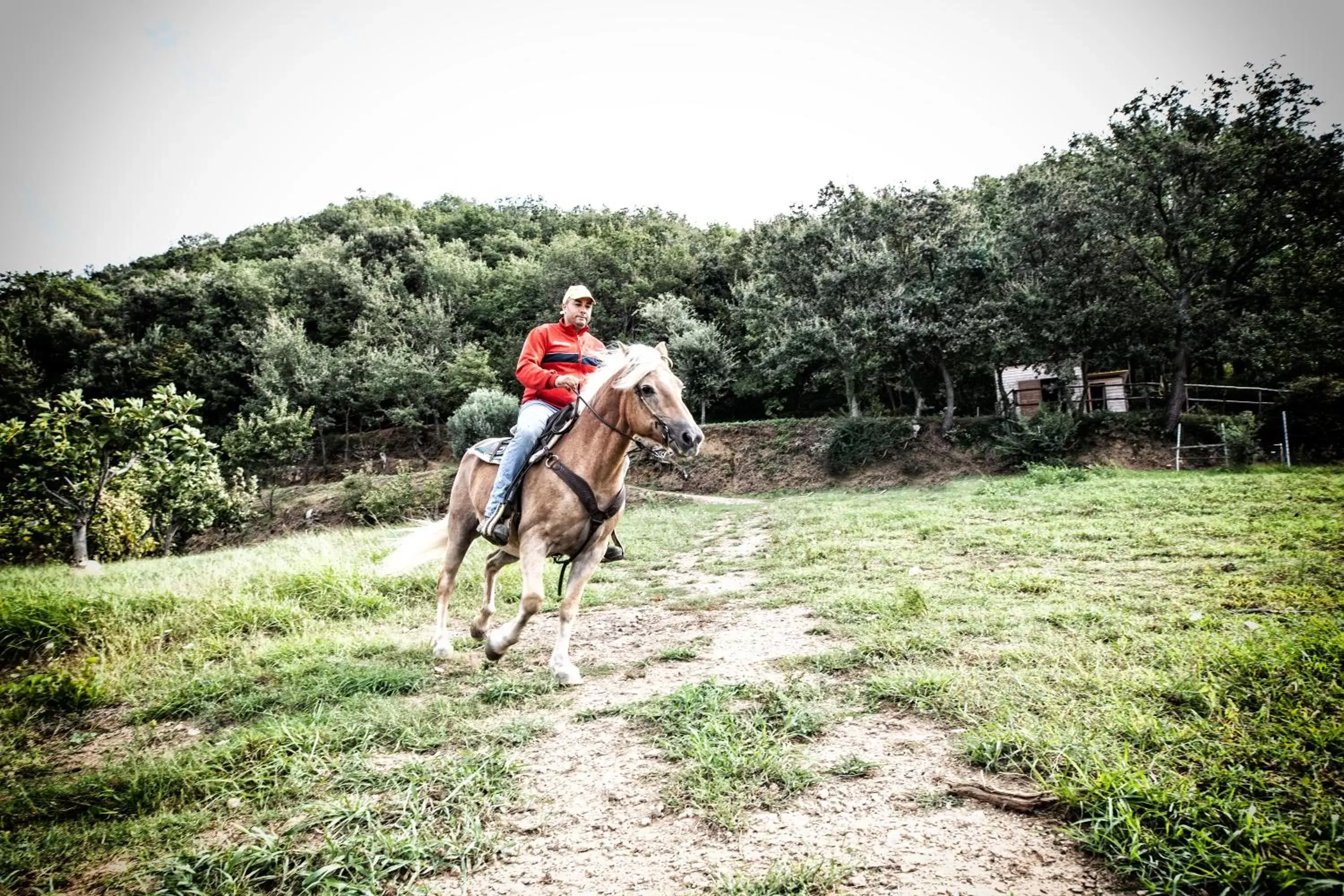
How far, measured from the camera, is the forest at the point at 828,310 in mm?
21172

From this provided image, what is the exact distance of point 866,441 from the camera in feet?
87.4

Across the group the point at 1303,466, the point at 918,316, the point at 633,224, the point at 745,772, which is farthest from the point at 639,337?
the point at 745,772

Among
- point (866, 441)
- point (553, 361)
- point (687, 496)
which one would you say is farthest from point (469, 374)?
A: point (553, 361)

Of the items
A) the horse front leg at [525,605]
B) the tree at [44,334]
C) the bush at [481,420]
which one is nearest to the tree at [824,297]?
the bush at [481,420]

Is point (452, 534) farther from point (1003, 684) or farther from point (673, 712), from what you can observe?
point (1003, 684)

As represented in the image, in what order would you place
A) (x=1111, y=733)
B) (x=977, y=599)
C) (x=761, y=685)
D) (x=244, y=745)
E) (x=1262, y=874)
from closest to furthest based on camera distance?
(x=1262, y=874)
(x=1111, y=733)
(x=244, y=745)
(x=761, y=685)
(x=977, y=599)

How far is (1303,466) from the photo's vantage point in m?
17.9

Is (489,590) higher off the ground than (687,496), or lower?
higher

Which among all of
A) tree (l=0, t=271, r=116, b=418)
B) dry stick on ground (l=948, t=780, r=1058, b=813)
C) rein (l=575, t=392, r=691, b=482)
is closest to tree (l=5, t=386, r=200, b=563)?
rein (l=575, t=392, r=691, b=482)

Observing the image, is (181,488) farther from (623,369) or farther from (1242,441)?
(1242,441)

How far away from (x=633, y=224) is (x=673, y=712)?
204 feet

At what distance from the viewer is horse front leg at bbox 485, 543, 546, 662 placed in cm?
511

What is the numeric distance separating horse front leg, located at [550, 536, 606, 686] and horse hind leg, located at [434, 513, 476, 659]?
5.08 ft

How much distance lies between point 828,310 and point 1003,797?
25.4m
